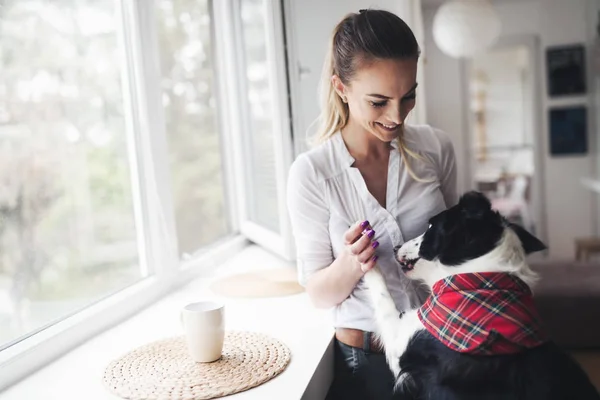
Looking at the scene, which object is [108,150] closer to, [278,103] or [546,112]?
[278,103]

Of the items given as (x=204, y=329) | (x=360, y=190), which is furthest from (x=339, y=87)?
(x=204, y=329)

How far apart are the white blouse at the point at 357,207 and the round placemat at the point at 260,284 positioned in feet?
1.01

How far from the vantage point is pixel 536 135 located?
4820 millimetres

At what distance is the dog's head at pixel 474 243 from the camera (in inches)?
38.3

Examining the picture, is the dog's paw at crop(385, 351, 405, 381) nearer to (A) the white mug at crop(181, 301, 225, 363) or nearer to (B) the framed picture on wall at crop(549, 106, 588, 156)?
(A) the white mug at crop(181, 301, 225, 363)

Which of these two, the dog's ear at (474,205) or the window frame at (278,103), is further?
the window frame at (278,103)

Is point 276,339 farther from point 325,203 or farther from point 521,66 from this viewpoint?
point 521,66

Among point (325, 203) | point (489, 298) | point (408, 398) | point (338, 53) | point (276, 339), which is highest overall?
point (338, 53)

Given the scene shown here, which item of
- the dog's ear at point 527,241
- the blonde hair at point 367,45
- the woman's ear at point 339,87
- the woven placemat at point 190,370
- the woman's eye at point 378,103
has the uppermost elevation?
the blonde hair at point 367,45

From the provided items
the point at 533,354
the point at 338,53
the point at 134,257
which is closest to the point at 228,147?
the point at 134,257

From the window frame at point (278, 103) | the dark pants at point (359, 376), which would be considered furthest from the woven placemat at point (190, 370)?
the window frame at point (278, 103)

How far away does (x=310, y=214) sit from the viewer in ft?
3.77

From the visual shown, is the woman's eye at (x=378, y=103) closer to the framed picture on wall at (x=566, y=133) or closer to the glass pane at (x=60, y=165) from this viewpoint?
the glass pane at (x=60, y=165)

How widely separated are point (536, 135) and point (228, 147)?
3606mm
